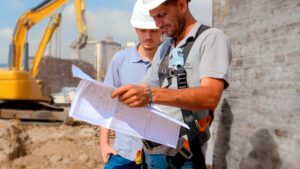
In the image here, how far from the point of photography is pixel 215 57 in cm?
140

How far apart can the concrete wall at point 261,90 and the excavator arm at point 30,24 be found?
10.7m

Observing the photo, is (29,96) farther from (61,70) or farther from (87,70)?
(61,70)

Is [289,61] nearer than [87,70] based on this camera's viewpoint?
Yes

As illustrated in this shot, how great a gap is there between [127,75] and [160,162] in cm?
Result: 107

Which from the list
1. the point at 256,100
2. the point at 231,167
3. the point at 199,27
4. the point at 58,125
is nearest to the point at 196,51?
the point at 199,27

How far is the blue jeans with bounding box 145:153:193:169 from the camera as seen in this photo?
151 centimetres

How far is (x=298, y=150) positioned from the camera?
2.21 metres

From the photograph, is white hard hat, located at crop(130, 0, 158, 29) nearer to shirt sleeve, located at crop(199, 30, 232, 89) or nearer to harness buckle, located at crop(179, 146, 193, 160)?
shirt sleeve, located at crop(199, 30, 232, 89)

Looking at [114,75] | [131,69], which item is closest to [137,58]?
[131,69]

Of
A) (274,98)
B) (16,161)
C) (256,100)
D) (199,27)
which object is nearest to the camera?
(199,27)

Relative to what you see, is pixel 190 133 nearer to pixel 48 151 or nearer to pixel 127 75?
pixel 127 75

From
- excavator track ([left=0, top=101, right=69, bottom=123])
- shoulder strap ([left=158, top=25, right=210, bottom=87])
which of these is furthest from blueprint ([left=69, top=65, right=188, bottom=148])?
excavator track ([left=0, top=101, right=69, bottom=123])

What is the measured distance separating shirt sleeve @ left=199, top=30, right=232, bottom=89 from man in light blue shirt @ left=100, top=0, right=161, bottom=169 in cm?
94

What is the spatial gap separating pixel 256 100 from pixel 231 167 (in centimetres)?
77
